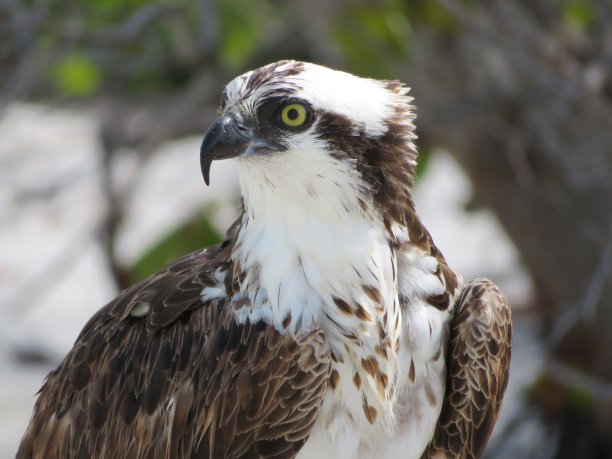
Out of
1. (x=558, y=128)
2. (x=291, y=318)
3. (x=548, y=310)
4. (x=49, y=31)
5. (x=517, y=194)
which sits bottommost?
(x=548, y=310)

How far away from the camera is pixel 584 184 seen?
6.29 m

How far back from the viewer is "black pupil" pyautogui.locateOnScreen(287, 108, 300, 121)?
11.2 feet

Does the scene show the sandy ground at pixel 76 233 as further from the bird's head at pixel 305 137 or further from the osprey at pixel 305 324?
the bird's head at pixel 305 137

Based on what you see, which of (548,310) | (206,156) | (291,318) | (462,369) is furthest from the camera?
(548,310)

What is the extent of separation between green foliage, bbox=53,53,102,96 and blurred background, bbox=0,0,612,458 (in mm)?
15

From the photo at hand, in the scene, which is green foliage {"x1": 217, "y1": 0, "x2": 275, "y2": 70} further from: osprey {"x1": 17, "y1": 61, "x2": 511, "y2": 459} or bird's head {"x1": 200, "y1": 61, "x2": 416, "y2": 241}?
bird's head {"x1": 200, "y1": 61, "x2": 416, "y2": 241}

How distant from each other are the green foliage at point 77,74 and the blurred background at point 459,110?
0.05 ft

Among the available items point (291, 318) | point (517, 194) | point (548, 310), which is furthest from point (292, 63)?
point (548, 310)

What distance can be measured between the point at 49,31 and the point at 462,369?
11.1 feet

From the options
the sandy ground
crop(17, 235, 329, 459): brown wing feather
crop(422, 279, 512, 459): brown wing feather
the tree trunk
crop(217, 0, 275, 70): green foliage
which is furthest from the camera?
the sandy ground

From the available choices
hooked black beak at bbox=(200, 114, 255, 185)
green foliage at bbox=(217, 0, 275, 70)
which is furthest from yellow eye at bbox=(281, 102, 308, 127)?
green foliage at bbox=(217, 0, 275, 70)

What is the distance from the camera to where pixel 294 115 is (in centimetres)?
343

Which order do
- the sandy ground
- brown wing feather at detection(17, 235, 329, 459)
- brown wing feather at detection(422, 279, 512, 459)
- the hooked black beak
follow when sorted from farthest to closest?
1. the sandy ground
2. brown wing feather at detection(422, 279, 512, 459)
3. brown wing feather at detection(17, 235, 329, 459)
4. the hooked black beak

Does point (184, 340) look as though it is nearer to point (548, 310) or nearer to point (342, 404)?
point (342, 404)
